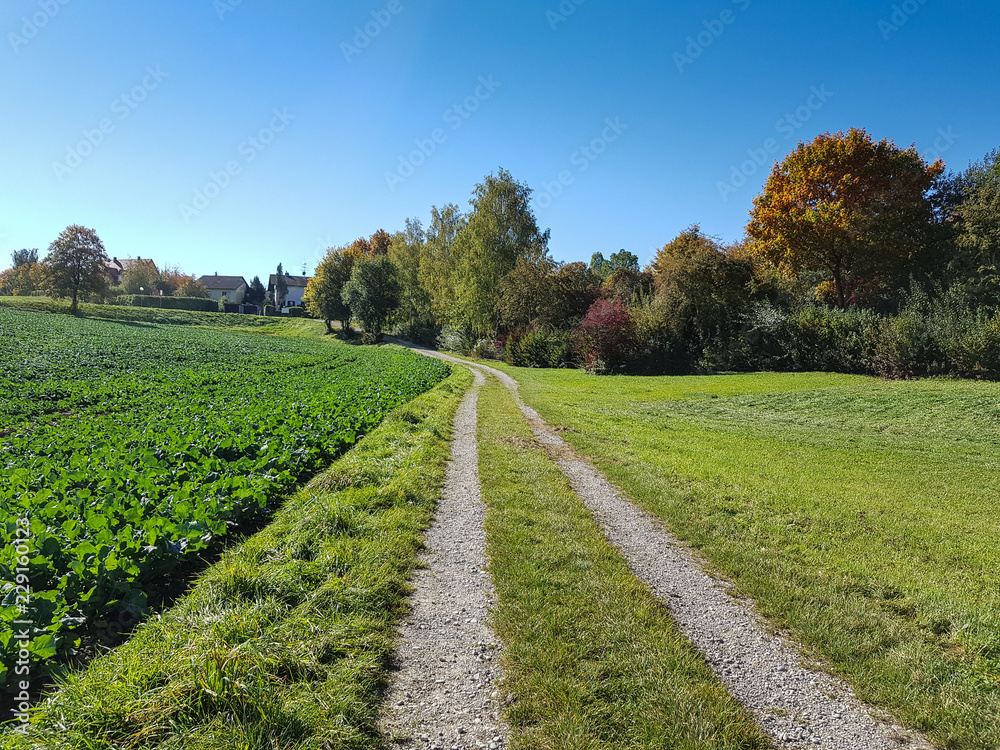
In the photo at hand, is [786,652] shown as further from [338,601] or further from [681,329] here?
[681,329]

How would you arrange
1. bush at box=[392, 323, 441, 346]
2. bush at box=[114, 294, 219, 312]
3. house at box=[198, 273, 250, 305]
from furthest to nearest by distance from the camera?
1. house at box=[198, 273, 250, 305]
2. bush at box=[114, 294, 219, 312]
3. bush at box=[392, 323, 441, 346]

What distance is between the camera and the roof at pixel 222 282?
359ft

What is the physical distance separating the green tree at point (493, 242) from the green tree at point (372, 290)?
14585 millimetres

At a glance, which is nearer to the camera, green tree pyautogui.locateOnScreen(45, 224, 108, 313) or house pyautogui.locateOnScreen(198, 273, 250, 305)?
green tree pyautogui.locateOnScreen(45, 224, 108, 313)

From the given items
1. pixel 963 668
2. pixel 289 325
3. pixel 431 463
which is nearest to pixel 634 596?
pixel 963 668

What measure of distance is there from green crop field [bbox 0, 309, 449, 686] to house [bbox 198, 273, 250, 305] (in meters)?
99.9

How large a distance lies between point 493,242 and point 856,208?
2545cm

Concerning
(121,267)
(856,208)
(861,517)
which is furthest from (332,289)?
(121,267)

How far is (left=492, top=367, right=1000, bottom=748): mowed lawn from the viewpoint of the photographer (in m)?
3.38

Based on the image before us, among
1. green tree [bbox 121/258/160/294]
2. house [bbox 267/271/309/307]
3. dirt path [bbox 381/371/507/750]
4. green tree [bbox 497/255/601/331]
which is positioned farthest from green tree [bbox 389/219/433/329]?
green tree [bbox 121/258/160/294]

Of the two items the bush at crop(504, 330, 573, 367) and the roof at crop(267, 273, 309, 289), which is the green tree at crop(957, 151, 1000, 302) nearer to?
the bush at crop(504, 330, 573, 367)

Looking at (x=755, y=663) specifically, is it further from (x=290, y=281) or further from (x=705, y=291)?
(x=290, y=281)

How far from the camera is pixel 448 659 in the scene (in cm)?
337

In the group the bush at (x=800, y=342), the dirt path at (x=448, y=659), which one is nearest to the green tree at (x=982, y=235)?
the bush at (x=800, y=342)
